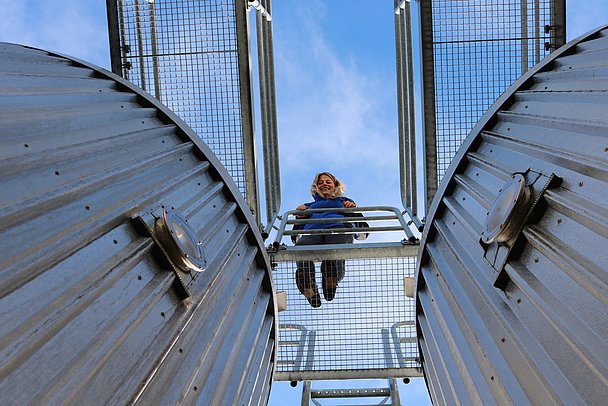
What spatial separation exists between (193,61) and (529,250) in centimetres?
407

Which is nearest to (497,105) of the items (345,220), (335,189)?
(345,220)

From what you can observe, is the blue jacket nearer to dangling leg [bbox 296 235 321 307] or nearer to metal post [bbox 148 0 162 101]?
dangling leg [bbox 296 235 321 307]

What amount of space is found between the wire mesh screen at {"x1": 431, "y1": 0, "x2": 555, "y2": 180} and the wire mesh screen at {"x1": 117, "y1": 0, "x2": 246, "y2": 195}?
173 cm

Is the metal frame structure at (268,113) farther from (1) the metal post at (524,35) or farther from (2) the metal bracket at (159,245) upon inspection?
(2) the metal bracket at (159,245)

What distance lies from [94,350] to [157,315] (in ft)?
1.67

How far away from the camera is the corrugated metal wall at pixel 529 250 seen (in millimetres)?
2076

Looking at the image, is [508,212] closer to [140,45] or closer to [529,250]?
[529,250]

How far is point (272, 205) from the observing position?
667cm

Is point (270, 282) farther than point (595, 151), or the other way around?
point (270, 282)

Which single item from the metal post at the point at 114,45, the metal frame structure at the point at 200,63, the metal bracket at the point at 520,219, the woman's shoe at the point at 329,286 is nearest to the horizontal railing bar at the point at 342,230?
the woman's shoe at the point at 329,286

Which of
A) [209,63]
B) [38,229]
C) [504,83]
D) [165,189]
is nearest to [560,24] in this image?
[504,83]

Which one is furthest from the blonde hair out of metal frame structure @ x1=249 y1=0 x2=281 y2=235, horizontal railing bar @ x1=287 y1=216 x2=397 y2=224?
horizontal railing bar @ x1=287 y1=216 x2=397 y2=224

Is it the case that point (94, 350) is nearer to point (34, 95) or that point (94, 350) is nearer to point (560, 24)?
point (34, 95)

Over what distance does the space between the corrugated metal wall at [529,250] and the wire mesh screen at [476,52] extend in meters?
1.89
